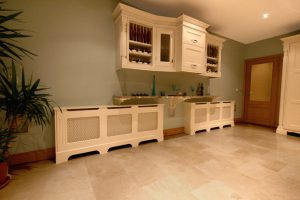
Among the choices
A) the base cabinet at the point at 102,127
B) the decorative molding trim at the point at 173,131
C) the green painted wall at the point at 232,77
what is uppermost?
the green painted wall at the point at 232,77

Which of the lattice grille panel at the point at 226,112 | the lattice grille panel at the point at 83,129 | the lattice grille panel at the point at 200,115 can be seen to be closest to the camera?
the lattice grille panel at the point at 83,129

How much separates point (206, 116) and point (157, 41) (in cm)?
220

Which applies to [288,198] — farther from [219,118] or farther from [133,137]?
[219,118]

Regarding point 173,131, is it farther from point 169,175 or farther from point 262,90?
point 262,90

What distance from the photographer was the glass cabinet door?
275cm

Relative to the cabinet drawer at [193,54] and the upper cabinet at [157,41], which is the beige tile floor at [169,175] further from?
the cabinet drawer at [193,54]

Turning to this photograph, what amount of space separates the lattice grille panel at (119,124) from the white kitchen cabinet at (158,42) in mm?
851

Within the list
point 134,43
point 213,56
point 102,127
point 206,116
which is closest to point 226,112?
point 206,116

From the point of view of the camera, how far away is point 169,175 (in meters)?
1.71

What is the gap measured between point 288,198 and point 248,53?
15.1ft

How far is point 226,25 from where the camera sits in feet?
11.8

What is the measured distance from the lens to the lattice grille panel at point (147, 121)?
8.95 feet

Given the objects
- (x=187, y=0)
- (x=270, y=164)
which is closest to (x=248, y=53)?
(x=187, y=0)

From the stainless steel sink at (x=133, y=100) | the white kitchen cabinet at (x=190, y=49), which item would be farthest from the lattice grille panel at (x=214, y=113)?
the stainless steel sink at (x=133, y=100)
